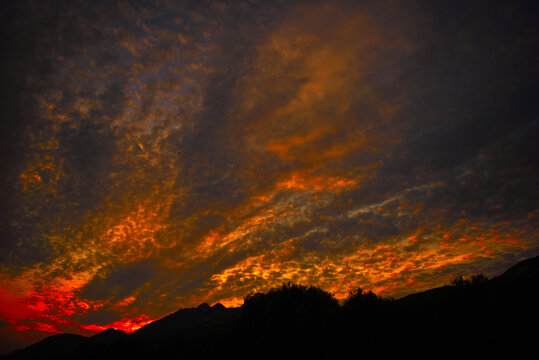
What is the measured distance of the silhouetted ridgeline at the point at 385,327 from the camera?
8930 mm

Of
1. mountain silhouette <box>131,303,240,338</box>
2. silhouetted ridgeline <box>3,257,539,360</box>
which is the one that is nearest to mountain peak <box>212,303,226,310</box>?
mountain silhouette <box>131,303,240,338</box>

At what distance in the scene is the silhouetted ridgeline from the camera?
8.93 m

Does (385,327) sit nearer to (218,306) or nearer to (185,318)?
(218,306)

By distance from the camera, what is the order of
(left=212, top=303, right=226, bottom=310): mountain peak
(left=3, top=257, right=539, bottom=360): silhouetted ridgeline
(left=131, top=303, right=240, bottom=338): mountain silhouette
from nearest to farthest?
(left=3, top=257, right=539, bottom=360): silhouetted ridgeline → (left=131, top=303, right=240, bottom=338): mountain silhouette → (left=212, top=303, right=226, bottom=310): mountain peak

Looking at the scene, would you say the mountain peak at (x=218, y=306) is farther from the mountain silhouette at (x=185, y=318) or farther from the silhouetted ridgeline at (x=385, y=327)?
the silhouetted ridgeline at (x=385, y=327)

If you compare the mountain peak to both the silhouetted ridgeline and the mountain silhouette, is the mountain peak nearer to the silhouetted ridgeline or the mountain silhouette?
the mountain silhouette

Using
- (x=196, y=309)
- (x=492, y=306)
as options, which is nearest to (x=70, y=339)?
(x=196, y=309)

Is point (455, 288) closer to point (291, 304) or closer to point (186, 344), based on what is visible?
point (291, 304)

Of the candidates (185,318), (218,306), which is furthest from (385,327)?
(185,318)

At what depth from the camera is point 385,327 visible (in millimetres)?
11219

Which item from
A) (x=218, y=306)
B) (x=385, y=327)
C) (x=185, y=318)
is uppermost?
(x=218, y=306)

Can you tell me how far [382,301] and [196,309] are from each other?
52.8 m

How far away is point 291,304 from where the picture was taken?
19.4m

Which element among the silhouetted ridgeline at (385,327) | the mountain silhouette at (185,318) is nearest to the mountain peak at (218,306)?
the mountain silhouette at (185,318)
